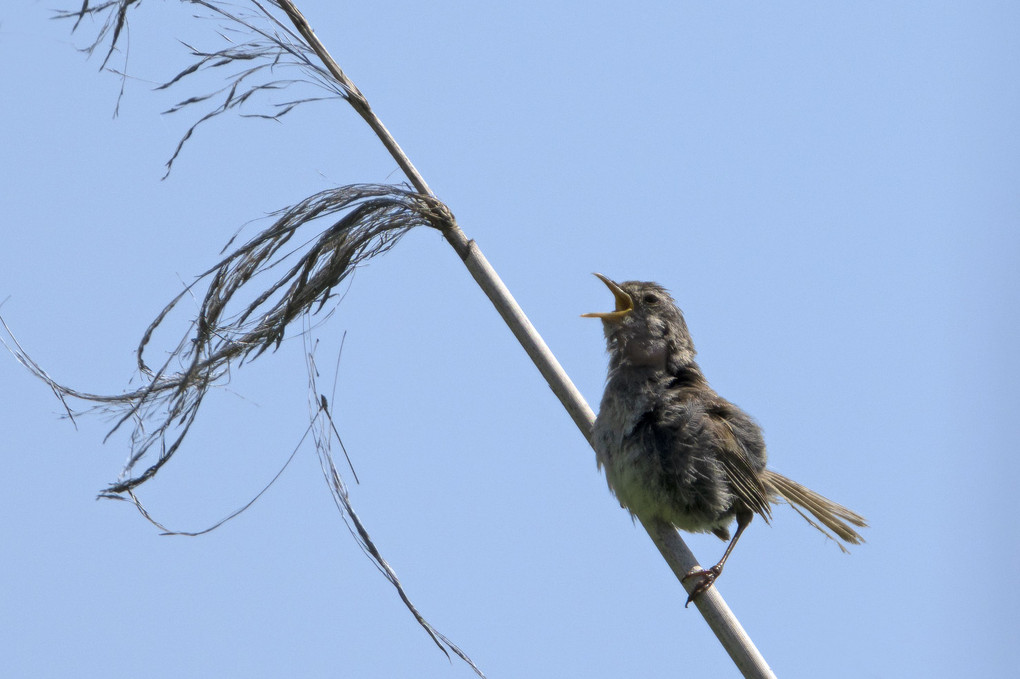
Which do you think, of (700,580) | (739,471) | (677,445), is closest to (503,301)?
(700,580)

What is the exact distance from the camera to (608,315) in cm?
460

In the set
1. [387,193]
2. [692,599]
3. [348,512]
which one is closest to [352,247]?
[387,193]

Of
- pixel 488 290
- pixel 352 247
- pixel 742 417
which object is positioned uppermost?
pixel 352 247

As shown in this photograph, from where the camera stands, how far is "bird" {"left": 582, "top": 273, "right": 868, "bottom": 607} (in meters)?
4.00

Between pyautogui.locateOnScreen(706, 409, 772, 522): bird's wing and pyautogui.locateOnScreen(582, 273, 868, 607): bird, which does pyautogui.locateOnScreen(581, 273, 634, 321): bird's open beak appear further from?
pyautogui.locateOnScreen(706, 409, 772, 522): bird's wing

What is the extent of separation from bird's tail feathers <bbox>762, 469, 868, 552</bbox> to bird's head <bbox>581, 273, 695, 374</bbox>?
0.64 metres

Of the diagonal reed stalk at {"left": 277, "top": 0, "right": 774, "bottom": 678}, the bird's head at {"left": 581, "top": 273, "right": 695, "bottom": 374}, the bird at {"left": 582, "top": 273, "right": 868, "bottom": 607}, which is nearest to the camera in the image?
the diagonal reed stalk at {"left": 277, "top": 0, "right": 774, "bottom": 678}

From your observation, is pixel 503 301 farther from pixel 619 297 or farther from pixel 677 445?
pixel 619 297

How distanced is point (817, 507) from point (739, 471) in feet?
2.21

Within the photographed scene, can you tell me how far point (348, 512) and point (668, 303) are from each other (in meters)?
2.19

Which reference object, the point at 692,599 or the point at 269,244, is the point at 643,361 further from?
the point at 269,244

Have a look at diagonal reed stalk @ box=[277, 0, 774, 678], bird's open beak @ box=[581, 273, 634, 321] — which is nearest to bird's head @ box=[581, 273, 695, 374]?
bird's open beak @ box=[581, 273, 634, 321]

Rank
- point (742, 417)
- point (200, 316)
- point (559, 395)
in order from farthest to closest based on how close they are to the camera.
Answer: point (742, 417) < point (559, 395) < point (200, 316)

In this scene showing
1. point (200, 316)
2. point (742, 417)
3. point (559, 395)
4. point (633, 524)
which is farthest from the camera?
point (742, 417)
